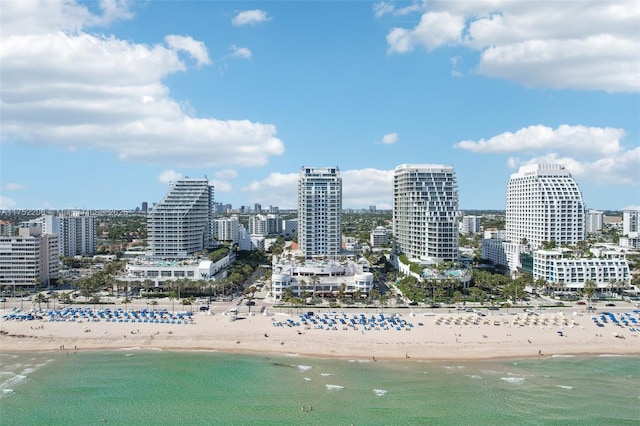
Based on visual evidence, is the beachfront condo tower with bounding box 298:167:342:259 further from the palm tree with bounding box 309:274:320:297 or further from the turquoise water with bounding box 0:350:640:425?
the turquoise water with bounding box 0:350:640:425

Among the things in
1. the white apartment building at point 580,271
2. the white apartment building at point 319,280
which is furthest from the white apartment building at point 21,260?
the white apartment building at point 580,271

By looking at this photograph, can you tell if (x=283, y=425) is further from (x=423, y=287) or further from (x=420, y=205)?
(x=420, y=205)

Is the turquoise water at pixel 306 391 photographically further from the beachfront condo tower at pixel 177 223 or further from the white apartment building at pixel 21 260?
the beachfront condo tower at pixel 177 223

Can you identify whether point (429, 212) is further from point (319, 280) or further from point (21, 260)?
point (21, 260)

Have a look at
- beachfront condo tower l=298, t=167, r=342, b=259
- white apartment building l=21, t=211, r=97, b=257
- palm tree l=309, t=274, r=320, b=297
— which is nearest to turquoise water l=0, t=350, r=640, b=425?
palm tree l=309, t=274, r=320, b=297

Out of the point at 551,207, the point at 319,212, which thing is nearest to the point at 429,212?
the point at 319,212

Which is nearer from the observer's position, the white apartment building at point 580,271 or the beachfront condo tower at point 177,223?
the white apartment building at point 580,271

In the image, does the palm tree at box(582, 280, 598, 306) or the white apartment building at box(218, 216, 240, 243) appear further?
the white apartment building at box(218, 216, 240, 243)
